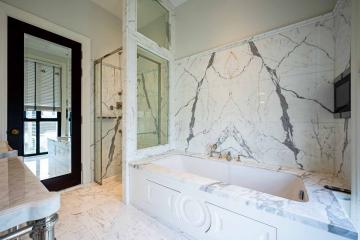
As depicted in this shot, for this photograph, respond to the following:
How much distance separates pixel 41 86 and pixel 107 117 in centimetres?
94

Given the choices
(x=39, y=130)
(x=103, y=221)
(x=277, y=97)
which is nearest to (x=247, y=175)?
(x=277, y=97)

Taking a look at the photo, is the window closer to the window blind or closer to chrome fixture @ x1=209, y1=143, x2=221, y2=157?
the window blind

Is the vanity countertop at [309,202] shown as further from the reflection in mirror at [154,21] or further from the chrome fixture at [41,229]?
the reflection in mirror at [154,21]

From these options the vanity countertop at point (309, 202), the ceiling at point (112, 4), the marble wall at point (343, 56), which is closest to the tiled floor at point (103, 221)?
the vanity countertop at point (309, 202)

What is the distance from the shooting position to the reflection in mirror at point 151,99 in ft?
7.31

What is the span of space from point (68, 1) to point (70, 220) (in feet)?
9.06

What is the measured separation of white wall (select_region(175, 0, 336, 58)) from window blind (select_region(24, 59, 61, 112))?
1.79 metres

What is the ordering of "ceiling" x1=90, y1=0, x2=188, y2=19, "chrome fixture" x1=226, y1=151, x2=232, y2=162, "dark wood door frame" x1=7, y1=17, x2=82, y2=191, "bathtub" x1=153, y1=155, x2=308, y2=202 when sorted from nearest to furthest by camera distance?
"bathtub" x1=153, y1=155, x2=308, y2=202 < "dark wood door frame" x1=7, y1=17, x2=82, y2=191 < "chrome fixture" x1=226, y1=151, x2=232, y2=162 < "ceiling" x1=90, y1=0, x2=188, y2=19

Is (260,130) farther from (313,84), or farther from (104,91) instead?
(104,91)

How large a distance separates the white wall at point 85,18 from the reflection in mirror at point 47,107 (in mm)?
337

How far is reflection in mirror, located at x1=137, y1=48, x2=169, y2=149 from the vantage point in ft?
7.31

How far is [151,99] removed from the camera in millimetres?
2434

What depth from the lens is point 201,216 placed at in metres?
1.36

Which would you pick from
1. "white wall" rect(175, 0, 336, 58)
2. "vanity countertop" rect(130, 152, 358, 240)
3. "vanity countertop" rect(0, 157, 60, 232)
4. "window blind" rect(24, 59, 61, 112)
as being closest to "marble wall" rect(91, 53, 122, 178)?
"window blind" rect(24, 59, 61, 112)
